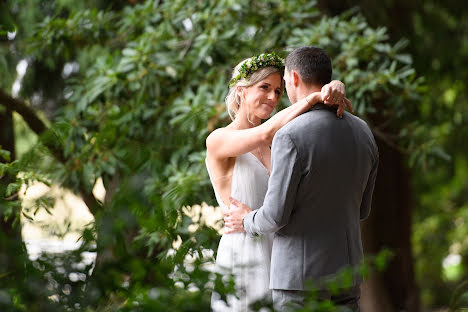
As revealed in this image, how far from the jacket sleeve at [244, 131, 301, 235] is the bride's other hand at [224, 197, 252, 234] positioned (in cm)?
31

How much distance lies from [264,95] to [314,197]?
23.0 inches

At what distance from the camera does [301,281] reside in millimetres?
2207

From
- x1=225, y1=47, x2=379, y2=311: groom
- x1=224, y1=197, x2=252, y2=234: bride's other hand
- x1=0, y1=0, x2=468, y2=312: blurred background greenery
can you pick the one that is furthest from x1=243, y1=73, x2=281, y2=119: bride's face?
x1=0, y1=0, x2=468, y2=312: blurred background greenery

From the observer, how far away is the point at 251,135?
2.43 metres

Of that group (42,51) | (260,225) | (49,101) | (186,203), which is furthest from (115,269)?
(49,101)

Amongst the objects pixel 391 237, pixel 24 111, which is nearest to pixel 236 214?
pixel 24 111

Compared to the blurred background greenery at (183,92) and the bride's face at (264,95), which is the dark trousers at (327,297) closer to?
the blurred background greenery at (183,92)

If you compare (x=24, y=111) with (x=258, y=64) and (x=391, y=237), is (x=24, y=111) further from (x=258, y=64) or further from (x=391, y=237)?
(x=391, y=237)

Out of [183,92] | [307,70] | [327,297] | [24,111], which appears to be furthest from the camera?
[183,92]

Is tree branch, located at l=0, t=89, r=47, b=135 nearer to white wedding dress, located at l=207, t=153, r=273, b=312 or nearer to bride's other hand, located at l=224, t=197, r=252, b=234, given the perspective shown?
white wedding dress, located at l=207, t=153, r=273, b=312

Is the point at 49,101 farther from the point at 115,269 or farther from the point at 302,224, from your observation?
the point at 115,269

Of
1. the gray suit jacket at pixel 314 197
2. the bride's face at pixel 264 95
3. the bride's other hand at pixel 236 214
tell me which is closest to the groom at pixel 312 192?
the gray suit jacket at pixel 314 197

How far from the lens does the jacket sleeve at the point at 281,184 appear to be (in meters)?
2.14

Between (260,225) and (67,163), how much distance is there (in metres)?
2.31
